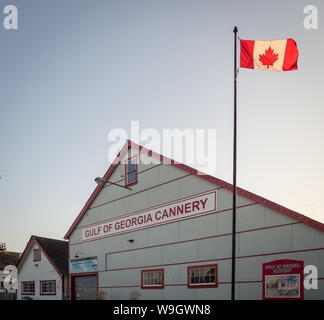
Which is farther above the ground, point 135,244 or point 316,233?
point 316,233

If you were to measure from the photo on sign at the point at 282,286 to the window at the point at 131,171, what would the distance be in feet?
32.2

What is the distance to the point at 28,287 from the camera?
30.0 m

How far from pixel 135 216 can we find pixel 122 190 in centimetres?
217

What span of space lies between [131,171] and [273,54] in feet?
37.9

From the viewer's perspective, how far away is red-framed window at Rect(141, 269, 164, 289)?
17.8 m

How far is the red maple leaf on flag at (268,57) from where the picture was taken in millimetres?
12484

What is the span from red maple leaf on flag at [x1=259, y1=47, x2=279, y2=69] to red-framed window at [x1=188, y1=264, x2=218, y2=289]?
8.67 m

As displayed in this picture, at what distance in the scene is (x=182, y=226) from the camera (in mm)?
17469

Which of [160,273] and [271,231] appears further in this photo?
[160,273]

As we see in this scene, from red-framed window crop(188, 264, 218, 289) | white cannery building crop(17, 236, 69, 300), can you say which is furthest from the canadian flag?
white cannery building crop(17, 236, 69, 300)

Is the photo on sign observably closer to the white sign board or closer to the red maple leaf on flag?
the white sign board
